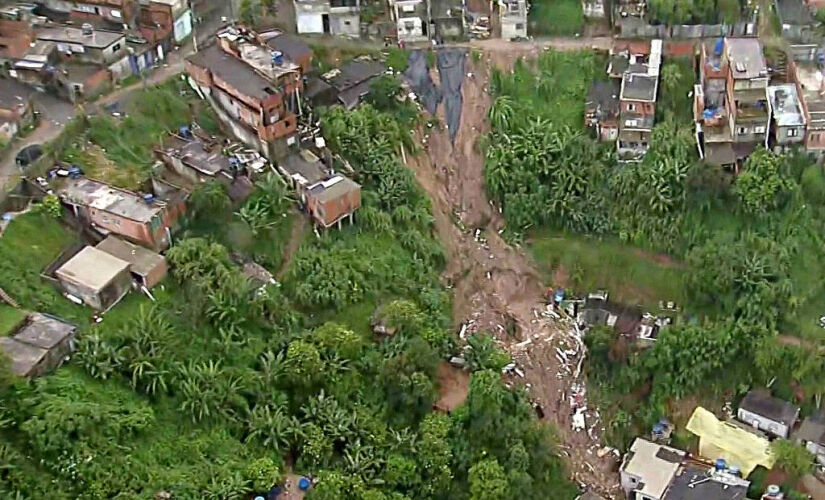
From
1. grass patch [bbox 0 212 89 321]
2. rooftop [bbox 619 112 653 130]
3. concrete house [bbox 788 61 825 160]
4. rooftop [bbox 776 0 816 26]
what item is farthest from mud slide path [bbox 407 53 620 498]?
grass patch [bbox 0 212 89 321]

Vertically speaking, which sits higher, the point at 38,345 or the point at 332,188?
the point at 332,188

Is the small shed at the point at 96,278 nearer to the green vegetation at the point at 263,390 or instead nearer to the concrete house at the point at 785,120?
the green vegetation at the point at 263,390

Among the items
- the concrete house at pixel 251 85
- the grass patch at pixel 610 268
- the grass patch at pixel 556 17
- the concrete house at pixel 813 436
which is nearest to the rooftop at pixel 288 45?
the concrete house at pixel 251 85

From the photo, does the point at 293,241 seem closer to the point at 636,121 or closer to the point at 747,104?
the point at 636,121

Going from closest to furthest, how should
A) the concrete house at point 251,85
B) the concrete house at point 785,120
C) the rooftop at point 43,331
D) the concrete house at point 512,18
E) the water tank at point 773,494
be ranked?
the rooftop at point 43,331
the water tank at point 773,494
the concrete house at point 251,85
the concrete house at point 785,120
the concrete house at point 512,18

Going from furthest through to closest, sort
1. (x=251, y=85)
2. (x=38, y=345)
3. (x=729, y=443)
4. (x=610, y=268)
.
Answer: (x=610, y=268), (x=251, y=85), (x=729, y=443), (x=38, y=345)

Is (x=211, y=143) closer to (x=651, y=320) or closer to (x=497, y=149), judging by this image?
(x=497, y=149)

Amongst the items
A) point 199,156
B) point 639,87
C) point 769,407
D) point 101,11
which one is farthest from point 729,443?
point 101,11
